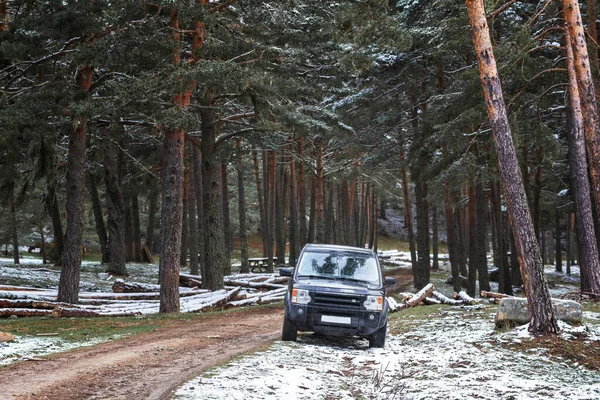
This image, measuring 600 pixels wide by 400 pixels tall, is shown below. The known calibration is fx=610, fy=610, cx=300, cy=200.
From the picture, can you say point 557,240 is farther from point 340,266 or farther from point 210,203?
point 340,266

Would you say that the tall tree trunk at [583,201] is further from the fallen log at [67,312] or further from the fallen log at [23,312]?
the fallen log at [23,312]

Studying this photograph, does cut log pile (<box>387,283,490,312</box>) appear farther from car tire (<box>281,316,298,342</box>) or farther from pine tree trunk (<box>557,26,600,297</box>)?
car tire (<box>281,316,298,342</box>)

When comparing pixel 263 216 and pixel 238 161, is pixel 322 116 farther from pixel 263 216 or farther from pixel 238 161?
pixel 263 216

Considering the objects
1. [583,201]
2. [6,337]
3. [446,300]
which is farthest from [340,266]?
[446,300]

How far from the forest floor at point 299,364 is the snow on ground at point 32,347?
3 cm

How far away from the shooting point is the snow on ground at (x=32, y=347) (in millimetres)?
9771

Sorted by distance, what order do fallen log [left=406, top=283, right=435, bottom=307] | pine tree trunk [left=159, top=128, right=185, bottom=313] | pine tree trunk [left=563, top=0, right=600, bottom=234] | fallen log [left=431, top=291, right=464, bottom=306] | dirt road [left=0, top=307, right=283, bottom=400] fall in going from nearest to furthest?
1. dirt road [left=0, top=307, right=283, bottom=400]
2. pine tree trunk [left=563, top=0, right=600, bottom=234]
3. pine tree trunk [left=159, top=128, right=185, bottom=313]
4. fallen log [left=431, top=291, right=464, bottom=306]
5. fallen log [left=406, top=283, right=435, bottom=307]

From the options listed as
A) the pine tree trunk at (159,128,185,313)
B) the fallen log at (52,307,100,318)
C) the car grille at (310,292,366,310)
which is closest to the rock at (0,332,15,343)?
the fallen log at (52,307,100,318)

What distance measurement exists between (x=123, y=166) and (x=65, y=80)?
1895cm

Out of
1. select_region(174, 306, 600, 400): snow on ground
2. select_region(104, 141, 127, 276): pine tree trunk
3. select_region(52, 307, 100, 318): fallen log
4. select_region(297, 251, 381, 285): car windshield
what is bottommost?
select_region(174, 306, 600, 400): snow on ground

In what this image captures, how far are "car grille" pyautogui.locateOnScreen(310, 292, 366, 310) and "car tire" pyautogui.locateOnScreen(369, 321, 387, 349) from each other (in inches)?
25.8

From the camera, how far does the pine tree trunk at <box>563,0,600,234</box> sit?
1466 centimetres

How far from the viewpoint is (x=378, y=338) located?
38.5 feet

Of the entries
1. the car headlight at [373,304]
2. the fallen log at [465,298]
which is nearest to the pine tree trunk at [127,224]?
the fallen log at [465,298]
